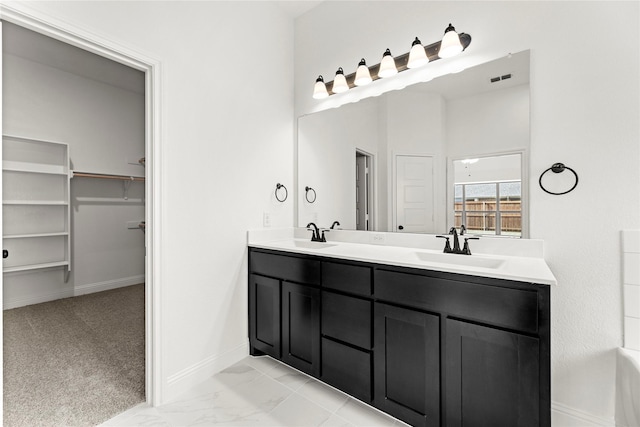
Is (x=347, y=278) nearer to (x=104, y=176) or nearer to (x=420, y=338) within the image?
(x=420, y=338)

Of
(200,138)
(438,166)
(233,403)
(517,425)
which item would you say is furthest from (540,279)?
(200,138)

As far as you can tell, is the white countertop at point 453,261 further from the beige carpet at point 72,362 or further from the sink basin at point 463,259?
the beige carpet at point 72,362

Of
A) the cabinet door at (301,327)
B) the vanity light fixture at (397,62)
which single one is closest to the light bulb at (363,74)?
the vanity light fixture at (397,62)

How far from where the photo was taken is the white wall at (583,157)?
1.40m

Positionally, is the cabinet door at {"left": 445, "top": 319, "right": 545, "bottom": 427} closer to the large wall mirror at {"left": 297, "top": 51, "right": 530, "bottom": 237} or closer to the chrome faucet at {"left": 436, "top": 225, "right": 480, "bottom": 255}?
the chrome faucet at {"left": 436, "top": 225, "right": 480, "bottom": 255}

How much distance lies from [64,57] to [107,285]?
2790 millimetres

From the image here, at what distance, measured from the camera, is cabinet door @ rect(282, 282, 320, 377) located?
1.84 meters

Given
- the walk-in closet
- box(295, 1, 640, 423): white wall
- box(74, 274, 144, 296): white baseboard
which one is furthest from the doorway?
box(74, 274, 144, 296): white baseboard

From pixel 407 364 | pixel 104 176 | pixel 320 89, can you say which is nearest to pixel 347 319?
pixel 407 364

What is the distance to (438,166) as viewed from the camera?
1.92 m

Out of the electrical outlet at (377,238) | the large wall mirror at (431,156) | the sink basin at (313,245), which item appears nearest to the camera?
the large wall mirror at (431,156)

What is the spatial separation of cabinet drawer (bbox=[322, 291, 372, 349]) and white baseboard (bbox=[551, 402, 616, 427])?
1016mm

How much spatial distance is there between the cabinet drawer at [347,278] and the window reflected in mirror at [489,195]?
2.41ft

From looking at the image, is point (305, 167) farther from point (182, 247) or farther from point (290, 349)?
point (290, 349)
